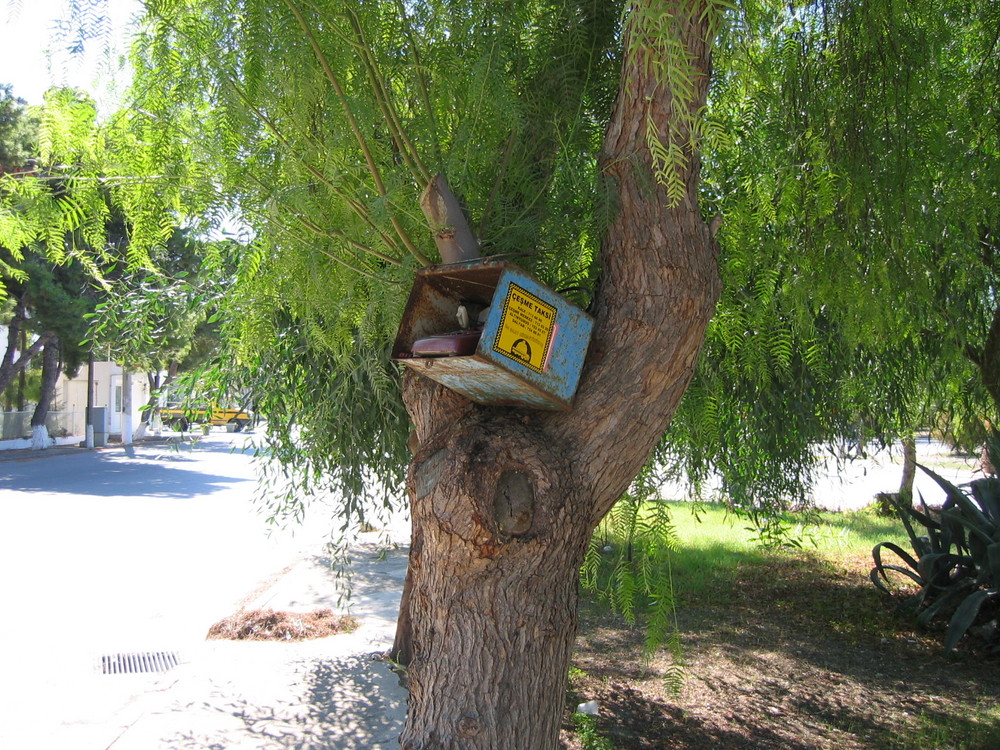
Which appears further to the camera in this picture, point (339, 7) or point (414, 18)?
point (414, 18)

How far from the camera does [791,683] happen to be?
647 cm

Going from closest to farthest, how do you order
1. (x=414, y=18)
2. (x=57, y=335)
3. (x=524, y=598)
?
(x=524, y=598) → (x=414, y=18) → (x=57, y=335)

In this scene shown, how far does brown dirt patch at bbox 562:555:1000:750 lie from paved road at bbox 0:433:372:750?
340 cm

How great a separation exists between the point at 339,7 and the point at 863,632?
7669mm

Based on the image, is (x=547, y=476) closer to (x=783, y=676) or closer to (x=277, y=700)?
(x=277, y=700)

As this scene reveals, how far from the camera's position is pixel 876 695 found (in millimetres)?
6133

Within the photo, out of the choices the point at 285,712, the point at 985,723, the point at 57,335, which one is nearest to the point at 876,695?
the point at 985,723

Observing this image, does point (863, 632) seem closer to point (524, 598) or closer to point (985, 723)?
point (985, 723)

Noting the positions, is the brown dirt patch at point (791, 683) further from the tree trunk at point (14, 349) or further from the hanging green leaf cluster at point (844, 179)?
the tree trunk at point (14, 349)

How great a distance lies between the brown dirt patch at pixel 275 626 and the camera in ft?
23.4

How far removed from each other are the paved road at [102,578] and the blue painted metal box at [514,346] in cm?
386

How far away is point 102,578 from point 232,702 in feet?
15.7

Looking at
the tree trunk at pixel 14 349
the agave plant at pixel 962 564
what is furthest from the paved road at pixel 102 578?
the tree trunk at pixel 14 349

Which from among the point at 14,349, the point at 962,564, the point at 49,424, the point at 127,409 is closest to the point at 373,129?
the point at 962,564
